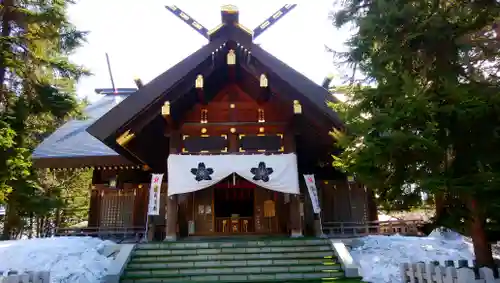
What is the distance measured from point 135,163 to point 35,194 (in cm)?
424

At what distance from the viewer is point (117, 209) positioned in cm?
1345

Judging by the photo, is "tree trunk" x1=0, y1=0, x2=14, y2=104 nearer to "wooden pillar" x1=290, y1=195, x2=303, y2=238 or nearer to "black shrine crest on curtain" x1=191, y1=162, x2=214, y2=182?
"black shrine crest on curtain" x1=191, y1=162, x2=214, y2=182

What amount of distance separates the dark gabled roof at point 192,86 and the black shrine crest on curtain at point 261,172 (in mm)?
2271

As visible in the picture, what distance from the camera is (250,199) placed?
47.7ft

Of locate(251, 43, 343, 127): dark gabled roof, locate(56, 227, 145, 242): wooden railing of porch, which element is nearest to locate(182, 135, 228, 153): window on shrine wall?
locate(251, 43, 343, 127): dark gabled roof

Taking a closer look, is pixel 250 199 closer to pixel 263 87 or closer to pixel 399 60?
pixel 263 87

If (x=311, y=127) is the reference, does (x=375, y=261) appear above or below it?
below

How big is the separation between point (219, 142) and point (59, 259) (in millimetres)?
5348

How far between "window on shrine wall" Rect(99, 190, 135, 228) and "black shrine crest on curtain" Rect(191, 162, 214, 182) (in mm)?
4107

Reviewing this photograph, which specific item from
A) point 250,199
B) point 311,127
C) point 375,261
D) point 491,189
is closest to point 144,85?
point 311,127

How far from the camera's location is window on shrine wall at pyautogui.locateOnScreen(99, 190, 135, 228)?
1327 centimetres

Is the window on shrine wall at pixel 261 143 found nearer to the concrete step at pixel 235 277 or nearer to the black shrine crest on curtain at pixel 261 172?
the black shrine crest on curtain at pixel 261 172

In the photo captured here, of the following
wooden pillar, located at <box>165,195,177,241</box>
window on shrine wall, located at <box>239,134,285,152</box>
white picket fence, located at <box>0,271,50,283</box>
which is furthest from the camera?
window on shrine wall, located at <box>239,134,285,152</box>

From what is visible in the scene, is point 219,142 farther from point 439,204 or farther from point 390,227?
point 439,204
